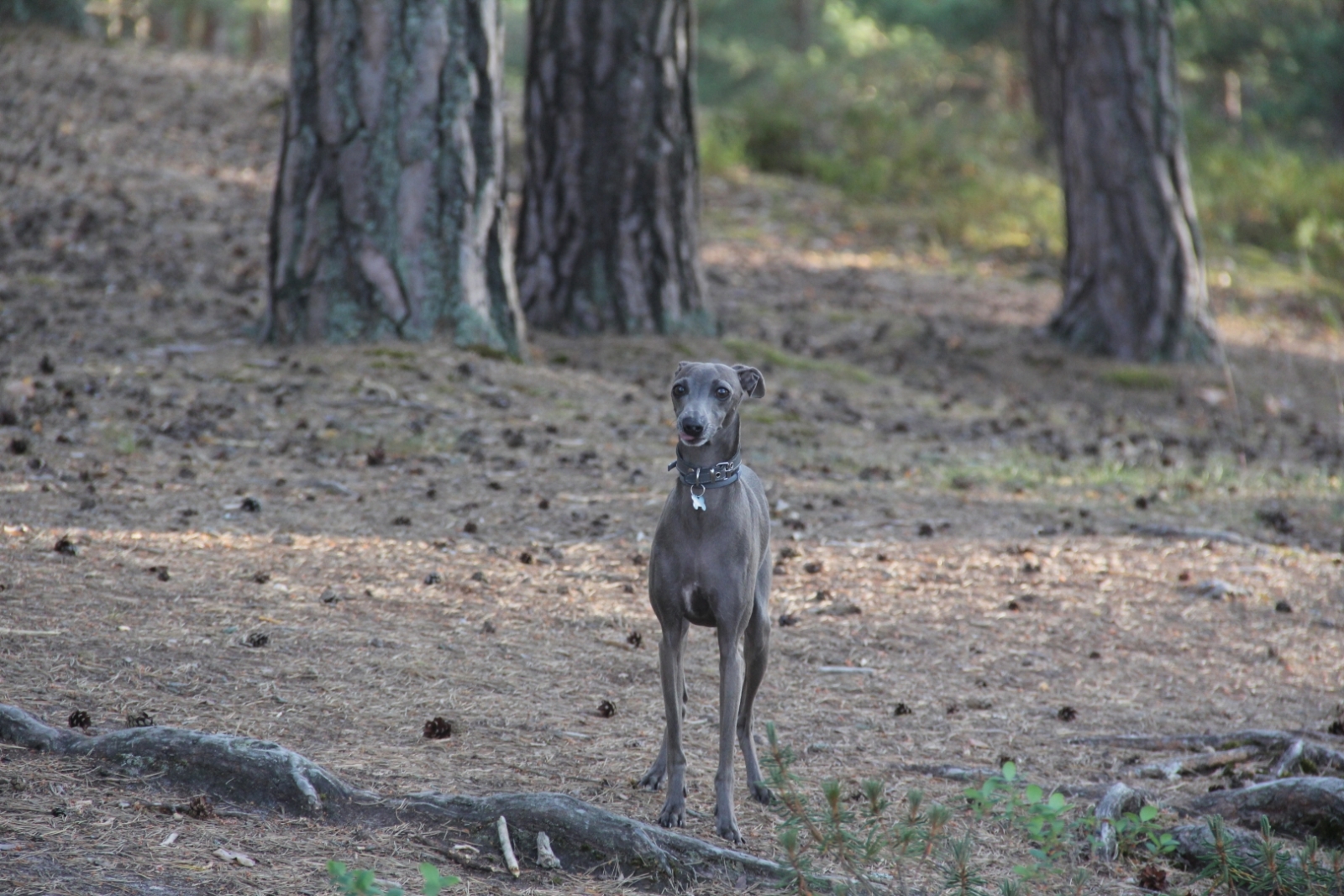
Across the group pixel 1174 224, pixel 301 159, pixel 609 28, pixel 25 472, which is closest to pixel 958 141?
pixel 1174 224

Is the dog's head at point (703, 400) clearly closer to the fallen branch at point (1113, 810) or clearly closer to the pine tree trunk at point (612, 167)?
the fallen branch at point (1113, 810)

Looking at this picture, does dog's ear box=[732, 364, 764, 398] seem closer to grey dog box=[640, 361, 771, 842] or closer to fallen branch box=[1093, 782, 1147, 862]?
grey dog box=[640, 361, 771, 842]

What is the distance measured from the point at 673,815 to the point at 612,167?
6.80m

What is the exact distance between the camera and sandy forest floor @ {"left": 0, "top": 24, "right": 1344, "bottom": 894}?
4.11m

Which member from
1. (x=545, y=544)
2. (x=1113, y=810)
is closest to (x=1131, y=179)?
(x=545, y=544)

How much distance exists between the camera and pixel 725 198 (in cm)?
1541

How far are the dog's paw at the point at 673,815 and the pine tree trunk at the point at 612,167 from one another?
6.35m

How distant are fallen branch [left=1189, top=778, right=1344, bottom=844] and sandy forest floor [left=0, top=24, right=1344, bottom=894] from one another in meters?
0.42

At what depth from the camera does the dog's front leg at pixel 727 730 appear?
3773 millimetres

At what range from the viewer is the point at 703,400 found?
3697 mm

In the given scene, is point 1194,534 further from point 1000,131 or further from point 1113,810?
point 1000,131

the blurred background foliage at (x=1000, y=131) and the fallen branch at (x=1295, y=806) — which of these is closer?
the fallen branch at (x=1295, y=806)

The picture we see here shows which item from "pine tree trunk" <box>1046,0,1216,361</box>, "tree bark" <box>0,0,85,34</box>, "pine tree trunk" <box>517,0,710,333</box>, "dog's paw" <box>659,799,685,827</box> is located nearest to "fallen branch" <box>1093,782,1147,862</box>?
"dog's paw" <box>659,799,685,827</box>

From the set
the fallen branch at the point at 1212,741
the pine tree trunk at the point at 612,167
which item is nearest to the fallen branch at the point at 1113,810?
the fallen branch at the point at 1212,741
